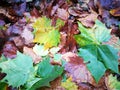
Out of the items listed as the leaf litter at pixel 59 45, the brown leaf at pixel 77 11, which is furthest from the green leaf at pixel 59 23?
the brown leaf at pixel 77 11

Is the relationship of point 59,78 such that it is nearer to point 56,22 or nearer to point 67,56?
point 67,56

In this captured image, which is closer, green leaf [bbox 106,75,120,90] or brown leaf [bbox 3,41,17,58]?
green leaf [bbox 106,75,120,90]

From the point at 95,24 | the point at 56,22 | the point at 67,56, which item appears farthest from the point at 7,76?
the point at 95,24

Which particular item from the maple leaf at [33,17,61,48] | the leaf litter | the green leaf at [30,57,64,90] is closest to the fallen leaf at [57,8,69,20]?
the leaf litter

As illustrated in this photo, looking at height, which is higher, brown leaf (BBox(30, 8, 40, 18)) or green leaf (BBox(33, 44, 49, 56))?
brown leaf (BBox(30, 8, 40, 18))

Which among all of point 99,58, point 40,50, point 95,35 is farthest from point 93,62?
point 40,50

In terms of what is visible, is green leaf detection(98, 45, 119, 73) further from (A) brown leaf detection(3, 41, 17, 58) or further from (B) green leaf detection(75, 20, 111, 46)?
(A) brown leaf detection(3, 41, 17, 58)
